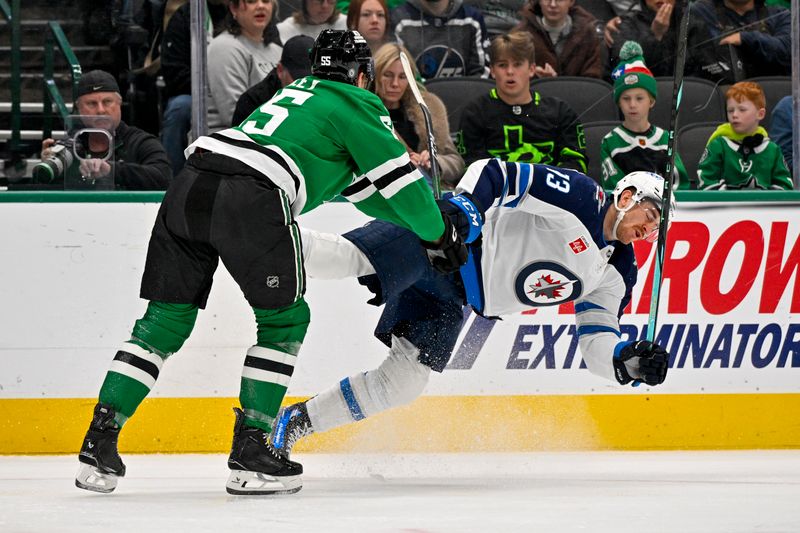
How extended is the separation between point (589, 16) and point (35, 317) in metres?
2.34

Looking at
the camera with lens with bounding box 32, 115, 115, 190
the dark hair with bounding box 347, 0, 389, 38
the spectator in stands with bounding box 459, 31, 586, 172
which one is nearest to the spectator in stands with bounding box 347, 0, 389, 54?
the dark hair with bounding box 347, 0, 389, 38

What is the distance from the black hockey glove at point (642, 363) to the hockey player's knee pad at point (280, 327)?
1.05m

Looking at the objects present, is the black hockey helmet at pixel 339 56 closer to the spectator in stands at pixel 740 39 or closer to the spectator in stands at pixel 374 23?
the spectator in stands at pixel 374 23

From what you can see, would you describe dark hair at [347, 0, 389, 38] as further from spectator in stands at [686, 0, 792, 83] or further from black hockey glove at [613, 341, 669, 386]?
black hockey glove at [613, 341, 669, 386]

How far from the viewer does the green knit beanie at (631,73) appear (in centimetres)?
495

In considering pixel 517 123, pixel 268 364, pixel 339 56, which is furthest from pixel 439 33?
pixel 268 364

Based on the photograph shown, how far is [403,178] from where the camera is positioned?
3389 millimetres

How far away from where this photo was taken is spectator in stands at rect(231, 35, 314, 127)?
15.7 feet

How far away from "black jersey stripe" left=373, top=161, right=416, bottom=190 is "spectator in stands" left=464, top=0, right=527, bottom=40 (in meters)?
1.64

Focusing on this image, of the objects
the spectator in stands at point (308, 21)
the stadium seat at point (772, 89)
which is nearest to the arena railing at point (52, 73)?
the spectator in stands at point (308, 21)

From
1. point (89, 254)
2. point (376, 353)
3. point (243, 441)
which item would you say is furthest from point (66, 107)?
point (243, 441)

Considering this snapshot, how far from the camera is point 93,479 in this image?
3.46 metres

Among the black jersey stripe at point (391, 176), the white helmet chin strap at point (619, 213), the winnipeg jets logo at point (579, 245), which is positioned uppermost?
the black jersey stripe at point (391, 176)

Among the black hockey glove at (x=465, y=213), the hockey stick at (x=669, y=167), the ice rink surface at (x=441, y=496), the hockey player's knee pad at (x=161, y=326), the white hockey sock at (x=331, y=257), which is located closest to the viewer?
the ice rink surface at (x=441, y=496)
